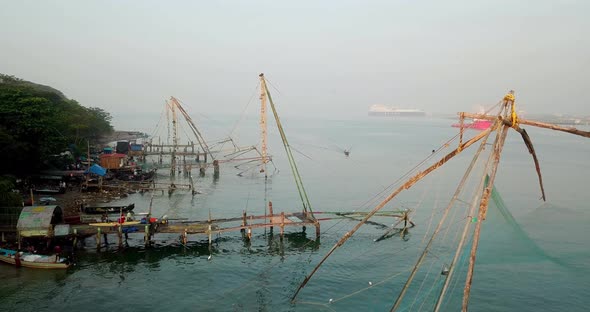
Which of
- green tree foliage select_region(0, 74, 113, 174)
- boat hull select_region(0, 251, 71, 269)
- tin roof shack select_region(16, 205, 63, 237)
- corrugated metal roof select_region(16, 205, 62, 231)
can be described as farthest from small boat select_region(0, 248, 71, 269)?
green tree foliage select_region(0, 74, 113, 174)

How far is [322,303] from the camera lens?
65.0 ft

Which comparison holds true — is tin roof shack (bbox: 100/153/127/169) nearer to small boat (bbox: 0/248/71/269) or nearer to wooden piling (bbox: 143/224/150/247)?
wooden piling (bbox: 143/224/150/247)

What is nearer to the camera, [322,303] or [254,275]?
[322,303]

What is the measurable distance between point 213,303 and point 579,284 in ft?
62.7

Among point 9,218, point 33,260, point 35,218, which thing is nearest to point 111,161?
point 9,218

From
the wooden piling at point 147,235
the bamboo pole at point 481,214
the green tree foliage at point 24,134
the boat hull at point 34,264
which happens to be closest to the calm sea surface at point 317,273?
the boat hull at point 34,264

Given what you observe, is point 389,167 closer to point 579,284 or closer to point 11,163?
point 579,284

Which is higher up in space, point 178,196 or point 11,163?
point 11,163

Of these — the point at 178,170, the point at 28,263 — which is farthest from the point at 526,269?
the point at 178,170

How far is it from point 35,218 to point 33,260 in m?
2.56

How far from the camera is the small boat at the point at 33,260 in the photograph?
71.8 feet

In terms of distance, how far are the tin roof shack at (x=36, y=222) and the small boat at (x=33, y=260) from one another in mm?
1321

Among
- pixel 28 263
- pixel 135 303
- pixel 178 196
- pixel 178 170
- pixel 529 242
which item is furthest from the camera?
pixel 178 170

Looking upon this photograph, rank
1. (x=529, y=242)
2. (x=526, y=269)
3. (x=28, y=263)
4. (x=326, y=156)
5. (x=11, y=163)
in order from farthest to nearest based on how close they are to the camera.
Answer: (x=326, y=156), (x=11, y=163), (x=526, y=269), (x=28, y=263), (x=529, y=242)
